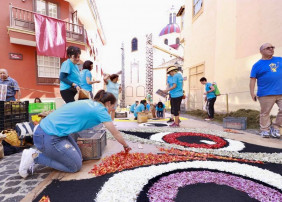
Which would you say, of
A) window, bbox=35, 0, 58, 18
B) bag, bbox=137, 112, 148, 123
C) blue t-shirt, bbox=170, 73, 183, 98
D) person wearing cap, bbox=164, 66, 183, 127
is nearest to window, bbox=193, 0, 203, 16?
person wearing cap, bbox=164, 66, 183, 127

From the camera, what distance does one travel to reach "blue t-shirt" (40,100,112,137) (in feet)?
6.82

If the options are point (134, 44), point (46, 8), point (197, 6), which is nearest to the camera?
point (46, 8)

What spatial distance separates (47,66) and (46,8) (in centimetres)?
353

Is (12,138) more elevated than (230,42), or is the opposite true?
(230,42)

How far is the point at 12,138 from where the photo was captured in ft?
10.9

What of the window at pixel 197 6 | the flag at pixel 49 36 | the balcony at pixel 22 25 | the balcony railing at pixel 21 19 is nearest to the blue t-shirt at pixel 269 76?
the window at pixel 197 6

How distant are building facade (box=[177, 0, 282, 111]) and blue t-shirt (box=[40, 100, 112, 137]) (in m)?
6.64

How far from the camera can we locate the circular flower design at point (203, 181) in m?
1.61

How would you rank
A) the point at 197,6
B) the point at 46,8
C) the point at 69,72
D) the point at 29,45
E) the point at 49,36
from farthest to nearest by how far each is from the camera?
the point at 197,6
the point at 46,8
the point at 29,45
the point at 49,36
the point at 69,72

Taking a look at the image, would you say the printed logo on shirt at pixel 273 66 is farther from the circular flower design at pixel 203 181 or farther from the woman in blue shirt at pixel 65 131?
the woman in blue shirt at pixel 65 131

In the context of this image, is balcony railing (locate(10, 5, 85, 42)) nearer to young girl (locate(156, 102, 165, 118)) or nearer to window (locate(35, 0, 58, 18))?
window (locate(35, 0, 58, 18))

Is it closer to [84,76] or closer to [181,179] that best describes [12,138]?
[84,76]

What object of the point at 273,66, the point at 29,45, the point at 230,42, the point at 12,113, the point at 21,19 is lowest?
the point at 12,113

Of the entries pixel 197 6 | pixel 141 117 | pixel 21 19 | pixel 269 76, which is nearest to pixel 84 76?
pixel 141 117
